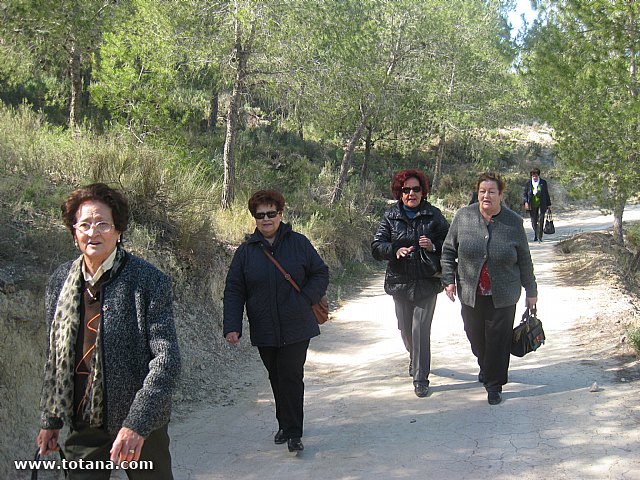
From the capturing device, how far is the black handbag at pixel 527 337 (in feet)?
18.9

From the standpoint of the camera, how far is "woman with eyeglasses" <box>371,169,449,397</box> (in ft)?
19.5

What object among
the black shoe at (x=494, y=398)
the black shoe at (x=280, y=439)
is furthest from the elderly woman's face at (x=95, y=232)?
the black shoe at (x=494, y=398)

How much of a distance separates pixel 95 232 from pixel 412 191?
351cm

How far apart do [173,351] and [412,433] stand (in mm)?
2729

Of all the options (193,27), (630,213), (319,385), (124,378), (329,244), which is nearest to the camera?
(124,378)

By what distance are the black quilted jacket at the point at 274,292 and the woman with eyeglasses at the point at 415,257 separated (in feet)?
4.37

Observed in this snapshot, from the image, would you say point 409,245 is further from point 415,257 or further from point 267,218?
point 267,218

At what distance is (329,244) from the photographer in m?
12.6

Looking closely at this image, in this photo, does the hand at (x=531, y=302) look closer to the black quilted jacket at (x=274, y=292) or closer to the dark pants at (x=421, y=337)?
the dark pants at (x=421, y=337)

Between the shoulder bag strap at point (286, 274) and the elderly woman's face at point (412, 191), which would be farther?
the elderly woman's face at point (412, 191)

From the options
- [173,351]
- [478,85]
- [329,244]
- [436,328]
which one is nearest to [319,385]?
[436,328]

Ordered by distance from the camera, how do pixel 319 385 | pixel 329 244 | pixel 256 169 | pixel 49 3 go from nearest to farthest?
pixel 319 385
pixel 49 3
pixel 329 244
pixel 256 169

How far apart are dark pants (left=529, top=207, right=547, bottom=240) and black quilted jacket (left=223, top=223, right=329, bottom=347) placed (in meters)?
12.4

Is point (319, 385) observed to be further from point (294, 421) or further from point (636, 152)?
point (636, 152)
